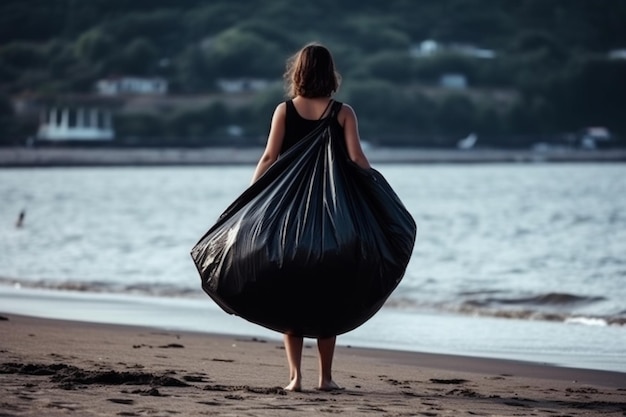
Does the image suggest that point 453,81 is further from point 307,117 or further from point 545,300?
point 307,117

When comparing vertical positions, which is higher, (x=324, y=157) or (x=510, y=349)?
(x=324, y=157)

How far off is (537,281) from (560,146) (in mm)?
93021

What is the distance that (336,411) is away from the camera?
5.04m

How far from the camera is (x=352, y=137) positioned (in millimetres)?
5609

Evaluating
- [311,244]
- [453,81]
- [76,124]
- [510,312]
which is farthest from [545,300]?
[453,81]

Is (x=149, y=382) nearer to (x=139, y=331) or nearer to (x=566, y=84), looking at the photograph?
(x=139, y=331)

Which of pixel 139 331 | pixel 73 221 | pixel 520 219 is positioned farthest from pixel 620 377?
pixel 520 219

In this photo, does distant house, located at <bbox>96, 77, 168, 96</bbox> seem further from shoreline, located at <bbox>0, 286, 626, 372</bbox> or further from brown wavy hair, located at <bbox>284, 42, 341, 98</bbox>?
brown wavy hair, located at <bbox>284, 42, 341, 98</bbox>

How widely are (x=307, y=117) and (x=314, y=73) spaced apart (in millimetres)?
184

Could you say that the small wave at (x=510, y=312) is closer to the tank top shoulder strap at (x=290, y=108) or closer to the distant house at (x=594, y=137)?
the tank top shoulder strap at (x=290, y=108)

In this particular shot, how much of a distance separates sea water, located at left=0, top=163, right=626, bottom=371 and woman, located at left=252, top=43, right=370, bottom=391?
2496 millimetres

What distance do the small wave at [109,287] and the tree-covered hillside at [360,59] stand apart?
7583 centimetres

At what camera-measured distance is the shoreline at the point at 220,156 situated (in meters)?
79.9

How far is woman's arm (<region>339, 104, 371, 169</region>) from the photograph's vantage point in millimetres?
5570
